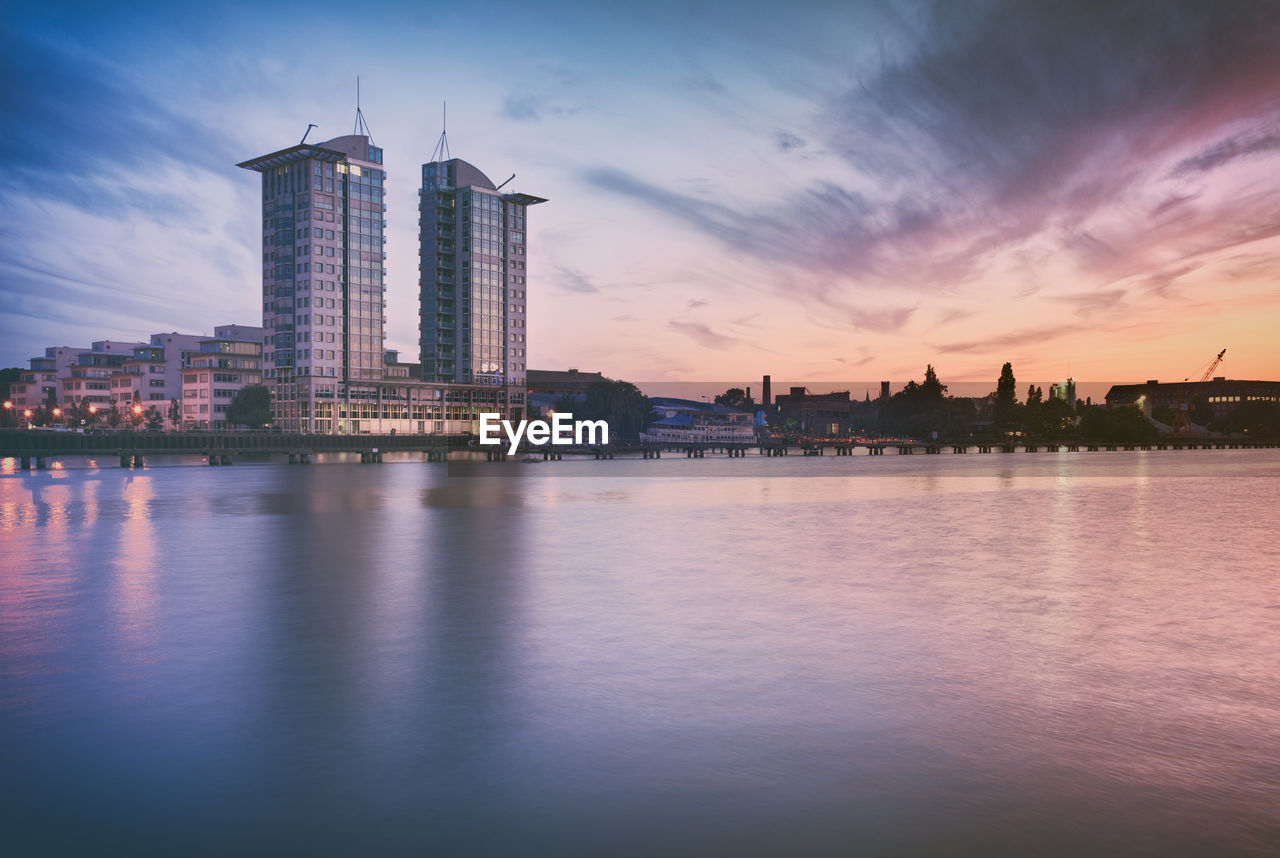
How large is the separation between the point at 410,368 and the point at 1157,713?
196142 millimetres

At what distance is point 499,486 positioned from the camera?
70.8 meters

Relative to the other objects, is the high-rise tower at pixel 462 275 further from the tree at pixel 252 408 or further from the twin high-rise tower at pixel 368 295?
the tree at pixel 252 408

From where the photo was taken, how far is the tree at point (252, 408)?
18150cm

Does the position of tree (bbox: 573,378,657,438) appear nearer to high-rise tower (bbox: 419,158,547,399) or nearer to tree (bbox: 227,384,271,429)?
high-rise tower (bbox: 419,158,547,399)

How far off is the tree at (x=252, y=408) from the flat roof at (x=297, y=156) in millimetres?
46588

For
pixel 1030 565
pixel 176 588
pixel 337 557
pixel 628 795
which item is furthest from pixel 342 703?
pixel 1030 565

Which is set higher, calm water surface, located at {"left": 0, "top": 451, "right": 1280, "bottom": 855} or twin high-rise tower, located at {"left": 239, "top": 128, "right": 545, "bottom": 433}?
twin high-rise tower, located at {"left": 239, "top": 128, "right": 545, "bottom": 433}

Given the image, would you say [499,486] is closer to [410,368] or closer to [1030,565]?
[1030,565]

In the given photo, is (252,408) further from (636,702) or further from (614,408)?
(636,702)

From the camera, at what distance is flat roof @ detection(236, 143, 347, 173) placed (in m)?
161

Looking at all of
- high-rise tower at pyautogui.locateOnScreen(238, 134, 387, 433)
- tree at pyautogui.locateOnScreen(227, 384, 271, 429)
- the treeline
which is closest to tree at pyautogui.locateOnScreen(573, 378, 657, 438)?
the treeline

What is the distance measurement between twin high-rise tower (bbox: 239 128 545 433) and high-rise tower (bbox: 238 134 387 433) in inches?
9.4

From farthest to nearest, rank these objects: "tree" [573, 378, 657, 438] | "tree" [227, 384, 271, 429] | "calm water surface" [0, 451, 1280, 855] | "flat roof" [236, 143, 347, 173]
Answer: "tree" [573, 378, 657, 438]
"tree" [227, 384, 271, 429]
"flat roof" [236, 143, 347, 173]
"calm water surface" [0, 451, 1280, 855]

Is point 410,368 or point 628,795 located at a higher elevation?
point 410,368
